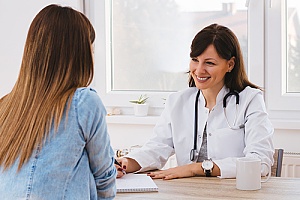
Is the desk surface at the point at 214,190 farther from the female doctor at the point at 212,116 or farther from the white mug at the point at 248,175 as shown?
the female doctor at the point at 212,116

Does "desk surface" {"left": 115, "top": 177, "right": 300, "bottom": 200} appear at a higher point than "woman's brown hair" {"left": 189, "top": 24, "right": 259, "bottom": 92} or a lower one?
lower

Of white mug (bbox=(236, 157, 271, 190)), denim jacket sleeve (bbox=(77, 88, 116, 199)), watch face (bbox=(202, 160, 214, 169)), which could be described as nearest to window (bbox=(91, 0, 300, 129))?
watch face (bbox=(202, 160, 214, 169))

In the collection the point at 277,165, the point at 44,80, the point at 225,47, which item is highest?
the point at 225,47

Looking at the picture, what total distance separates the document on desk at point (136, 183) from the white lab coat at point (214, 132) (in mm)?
193

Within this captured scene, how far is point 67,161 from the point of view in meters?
1.39

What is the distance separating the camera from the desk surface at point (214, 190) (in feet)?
6.07

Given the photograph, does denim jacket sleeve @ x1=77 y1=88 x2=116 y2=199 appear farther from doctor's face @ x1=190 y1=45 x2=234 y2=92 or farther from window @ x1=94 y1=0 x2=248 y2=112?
window @ x1=94 y1=0 x2=248 y2=112

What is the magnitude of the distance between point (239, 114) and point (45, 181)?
123 cm

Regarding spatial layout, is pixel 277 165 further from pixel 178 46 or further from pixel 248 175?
pixel 178 46

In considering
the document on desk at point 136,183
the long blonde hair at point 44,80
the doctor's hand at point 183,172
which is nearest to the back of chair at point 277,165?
the doctor's hand at point 183,172

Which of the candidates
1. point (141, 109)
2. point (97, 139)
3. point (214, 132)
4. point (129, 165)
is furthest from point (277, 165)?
point (97, 139)

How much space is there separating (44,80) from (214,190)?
80cm

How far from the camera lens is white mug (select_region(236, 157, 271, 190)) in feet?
6.28

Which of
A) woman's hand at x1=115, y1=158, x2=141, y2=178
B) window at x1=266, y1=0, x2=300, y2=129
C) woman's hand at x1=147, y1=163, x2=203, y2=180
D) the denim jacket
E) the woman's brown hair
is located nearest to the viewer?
the denim jacket
